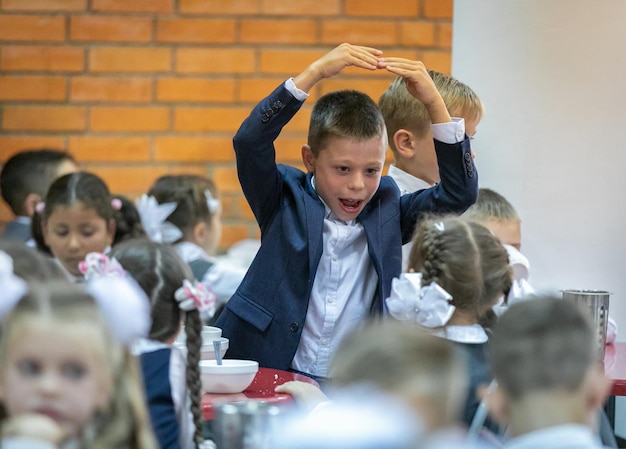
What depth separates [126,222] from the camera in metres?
4.14

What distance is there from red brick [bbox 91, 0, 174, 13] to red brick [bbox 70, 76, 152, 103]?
0.28 metres

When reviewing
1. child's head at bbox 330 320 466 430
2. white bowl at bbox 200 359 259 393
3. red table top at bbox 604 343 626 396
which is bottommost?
red table top at bbox 604 343 626 396

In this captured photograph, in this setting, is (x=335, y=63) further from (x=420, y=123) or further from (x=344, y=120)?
(x=420, y=123)

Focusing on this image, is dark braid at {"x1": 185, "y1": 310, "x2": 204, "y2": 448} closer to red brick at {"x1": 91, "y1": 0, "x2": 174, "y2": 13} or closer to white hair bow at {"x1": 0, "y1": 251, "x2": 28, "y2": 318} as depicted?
white hair bow at {"x1": 0, "y1": 251, "x2": 28, "y2": 318}

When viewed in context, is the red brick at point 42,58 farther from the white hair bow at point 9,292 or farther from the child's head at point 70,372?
the child's head at point 70,372

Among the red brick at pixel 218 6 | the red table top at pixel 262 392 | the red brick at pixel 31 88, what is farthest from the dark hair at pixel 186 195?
the red table top at pixel 262 392

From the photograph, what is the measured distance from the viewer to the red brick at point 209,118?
4.53 m

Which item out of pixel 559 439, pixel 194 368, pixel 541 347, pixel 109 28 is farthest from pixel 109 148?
pixel 559 439

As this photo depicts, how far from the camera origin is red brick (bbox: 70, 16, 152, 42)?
447cm

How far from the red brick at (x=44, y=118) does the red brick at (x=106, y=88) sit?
2.5 inches

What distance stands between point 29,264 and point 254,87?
2.04 m

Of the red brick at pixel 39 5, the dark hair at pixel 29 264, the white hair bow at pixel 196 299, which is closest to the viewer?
the white hair bow at pixel 196 299

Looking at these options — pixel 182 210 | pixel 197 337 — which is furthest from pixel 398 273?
pixel 182 210

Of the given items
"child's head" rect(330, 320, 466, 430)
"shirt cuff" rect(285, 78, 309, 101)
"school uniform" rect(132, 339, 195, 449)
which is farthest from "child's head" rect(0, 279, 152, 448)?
"shirt cuff" rect(285, 78, 309, 101)
